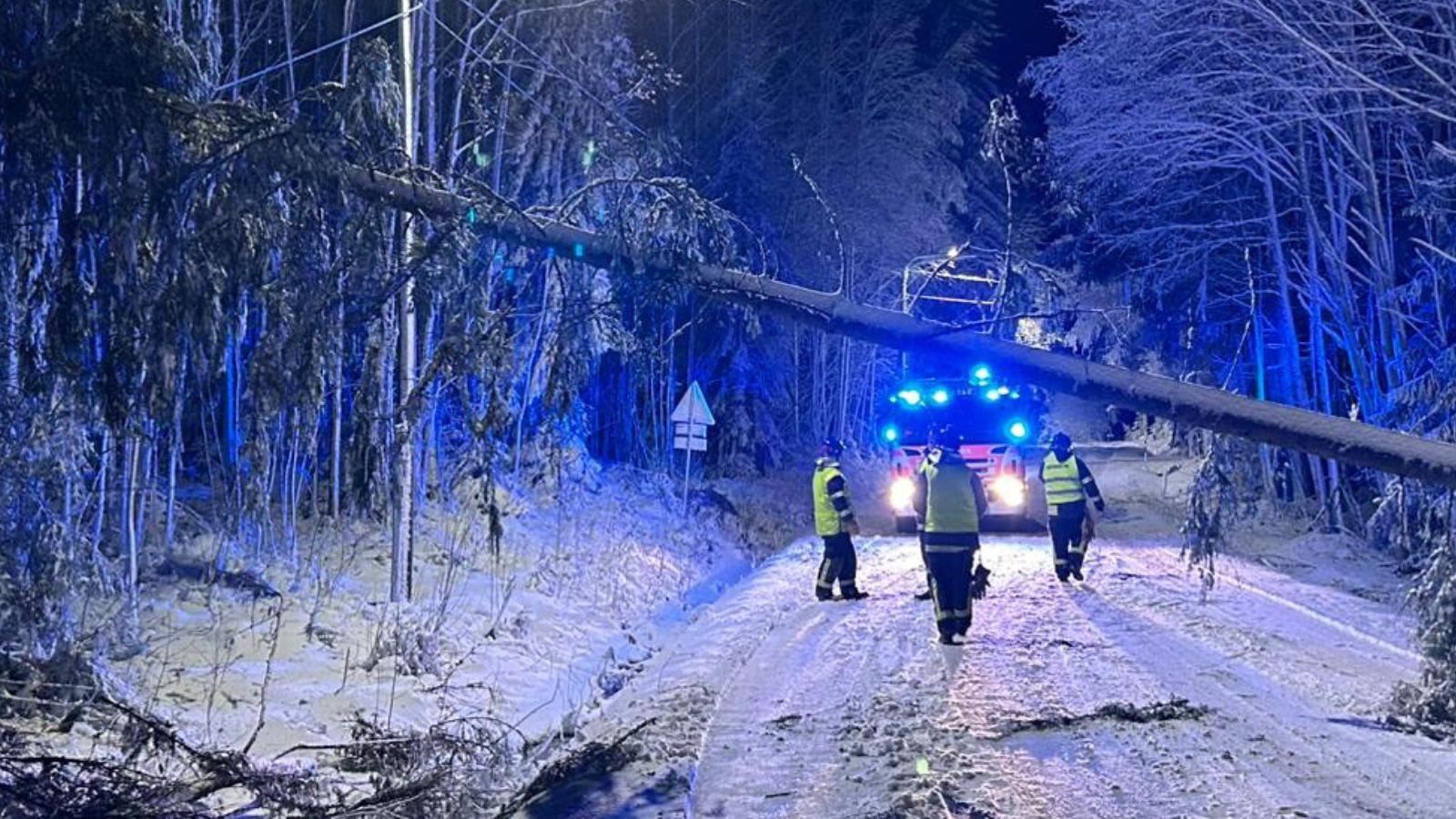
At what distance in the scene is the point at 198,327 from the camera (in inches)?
201

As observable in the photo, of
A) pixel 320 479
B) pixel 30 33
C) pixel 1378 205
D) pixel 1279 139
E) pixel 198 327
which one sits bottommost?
pixel 320 479

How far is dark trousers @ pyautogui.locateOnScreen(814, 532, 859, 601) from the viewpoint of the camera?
12.1 meters

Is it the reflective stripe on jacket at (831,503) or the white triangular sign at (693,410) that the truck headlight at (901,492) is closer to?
the white triangular sign at (693,410)

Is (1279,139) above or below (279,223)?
above

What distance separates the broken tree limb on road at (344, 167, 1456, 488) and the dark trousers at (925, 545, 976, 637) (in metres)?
4.25

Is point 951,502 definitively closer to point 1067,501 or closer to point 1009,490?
point 1067,501

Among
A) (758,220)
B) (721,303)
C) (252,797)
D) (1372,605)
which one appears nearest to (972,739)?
(721,303)

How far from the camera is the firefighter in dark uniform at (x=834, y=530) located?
39.1ft

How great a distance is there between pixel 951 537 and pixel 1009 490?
9.00 meters

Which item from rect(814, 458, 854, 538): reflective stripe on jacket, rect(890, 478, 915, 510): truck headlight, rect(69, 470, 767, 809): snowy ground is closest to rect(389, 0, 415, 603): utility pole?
rect(69, 470, 767, 809): snowy ground

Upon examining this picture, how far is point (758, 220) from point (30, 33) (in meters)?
20.4

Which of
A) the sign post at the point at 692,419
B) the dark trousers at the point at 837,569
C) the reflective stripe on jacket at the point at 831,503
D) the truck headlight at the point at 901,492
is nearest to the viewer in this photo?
the reflective stripe on jacket at the point at 831,503

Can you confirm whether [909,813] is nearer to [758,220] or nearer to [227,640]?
[227,640]

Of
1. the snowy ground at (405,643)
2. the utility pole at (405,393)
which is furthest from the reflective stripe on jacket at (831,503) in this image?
the utility pole at (405,393)
